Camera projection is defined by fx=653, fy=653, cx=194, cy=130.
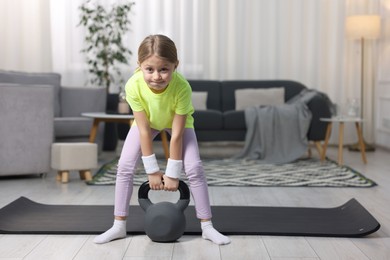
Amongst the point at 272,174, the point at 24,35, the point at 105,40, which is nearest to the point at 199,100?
the point at 105,40

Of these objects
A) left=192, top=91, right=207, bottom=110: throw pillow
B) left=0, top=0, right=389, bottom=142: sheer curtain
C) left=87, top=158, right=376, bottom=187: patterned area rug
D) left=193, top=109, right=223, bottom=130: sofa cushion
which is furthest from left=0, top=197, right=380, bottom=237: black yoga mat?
left=0, top=0, right=389, bottom=142: sheer curtain

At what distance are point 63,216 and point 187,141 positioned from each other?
0.82 meters

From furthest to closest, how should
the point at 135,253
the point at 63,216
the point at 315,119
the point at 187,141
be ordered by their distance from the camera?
1. the point at 315,119
2. the point at 63,216
3. the point at 187,141
4. the point at 135,253

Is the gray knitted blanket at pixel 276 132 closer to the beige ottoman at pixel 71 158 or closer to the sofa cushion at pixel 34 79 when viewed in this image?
the sofa cushion at pixel 34 79

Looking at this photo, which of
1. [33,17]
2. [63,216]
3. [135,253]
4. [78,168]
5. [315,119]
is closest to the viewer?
[135,253]

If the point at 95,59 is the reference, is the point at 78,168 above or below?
below

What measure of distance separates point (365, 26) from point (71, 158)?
3.70m

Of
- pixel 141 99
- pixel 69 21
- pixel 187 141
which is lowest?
pixel 187 141

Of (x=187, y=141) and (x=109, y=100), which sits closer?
(x=187, y=141)

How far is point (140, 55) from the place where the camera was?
2473 millimetres

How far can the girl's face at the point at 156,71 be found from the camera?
7.99 ft

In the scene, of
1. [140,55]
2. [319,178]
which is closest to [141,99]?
[140,55]

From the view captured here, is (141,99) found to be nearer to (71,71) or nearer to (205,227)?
(205,227)

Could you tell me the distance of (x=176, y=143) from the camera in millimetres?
2529
